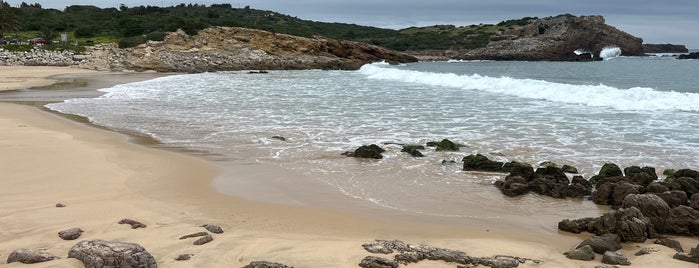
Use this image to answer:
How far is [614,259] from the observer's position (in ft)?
17.5

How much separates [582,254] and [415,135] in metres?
8.05

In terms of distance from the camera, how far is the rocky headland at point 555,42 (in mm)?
84750

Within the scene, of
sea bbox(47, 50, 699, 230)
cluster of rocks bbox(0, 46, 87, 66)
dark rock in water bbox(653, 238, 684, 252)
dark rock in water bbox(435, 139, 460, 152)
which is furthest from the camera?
cluster of rocks bbox(0, 46, 87, 66)

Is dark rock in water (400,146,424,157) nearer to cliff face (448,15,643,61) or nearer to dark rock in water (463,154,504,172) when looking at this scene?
dark rock in water (463,154,504,172)

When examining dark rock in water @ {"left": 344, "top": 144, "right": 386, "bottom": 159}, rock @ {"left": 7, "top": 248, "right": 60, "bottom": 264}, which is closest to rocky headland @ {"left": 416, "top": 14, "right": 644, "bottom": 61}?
dark rock in water @ {"left": 344, "top": 144, "right": 386, "bottom": 159}

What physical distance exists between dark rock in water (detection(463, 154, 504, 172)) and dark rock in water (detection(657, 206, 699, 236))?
322 centimetres

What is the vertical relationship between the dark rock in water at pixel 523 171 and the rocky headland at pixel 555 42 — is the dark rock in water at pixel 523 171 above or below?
below

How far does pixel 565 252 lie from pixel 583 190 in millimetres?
2622

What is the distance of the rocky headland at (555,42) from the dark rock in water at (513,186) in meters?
76.8

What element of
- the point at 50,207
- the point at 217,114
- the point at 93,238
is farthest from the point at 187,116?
the point at 93,238

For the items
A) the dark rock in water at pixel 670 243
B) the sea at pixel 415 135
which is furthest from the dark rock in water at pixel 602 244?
the sea at pixel 415 135

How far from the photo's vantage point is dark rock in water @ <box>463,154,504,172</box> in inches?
373

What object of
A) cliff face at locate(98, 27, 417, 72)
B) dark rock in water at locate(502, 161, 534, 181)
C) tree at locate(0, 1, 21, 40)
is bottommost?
dark rock in water at locate(502, 161, 534, 181)

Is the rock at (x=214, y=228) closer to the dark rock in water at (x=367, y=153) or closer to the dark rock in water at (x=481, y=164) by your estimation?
the dark rock in water at (x=367, y=153)
